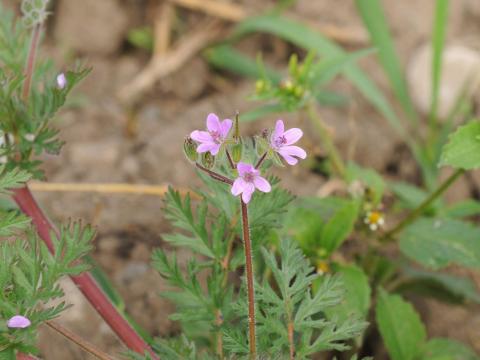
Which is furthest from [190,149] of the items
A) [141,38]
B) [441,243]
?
[141,38]

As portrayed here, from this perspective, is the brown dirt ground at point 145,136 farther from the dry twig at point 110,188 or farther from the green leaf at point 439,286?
the green leaf at point 439,286

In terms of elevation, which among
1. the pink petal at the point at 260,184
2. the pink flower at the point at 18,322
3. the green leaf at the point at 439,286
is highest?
the green leaf at the point at 439,286

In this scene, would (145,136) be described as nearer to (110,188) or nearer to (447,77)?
(110,188)

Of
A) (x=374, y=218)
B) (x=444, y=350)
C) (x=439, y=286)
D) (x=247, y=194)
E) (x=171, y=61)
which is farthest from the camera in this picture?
(x=171, y=61)

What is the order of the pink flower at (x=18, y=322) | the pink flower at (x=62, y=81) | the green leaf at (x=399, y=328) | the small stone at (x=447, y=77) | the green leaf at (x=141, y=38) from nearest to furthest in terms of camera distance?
1. the pink flower at (x=18, y=322)
2. the pink flower at (x=62, y=81)
3. the green leaf at (x=399, y=328)
4. the small stone at (x=447, y=77)
5. the green leaf at (x=141, y=38)

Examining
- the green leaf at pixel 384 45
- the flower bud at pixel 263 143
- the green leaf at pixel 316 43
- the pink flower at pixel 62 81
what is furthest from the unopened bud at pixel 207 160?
the green leaf at pixel 384 45

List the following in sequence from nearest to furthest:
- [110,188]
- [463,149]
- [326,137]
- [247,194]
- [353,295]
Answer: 1. [247,194]
2. [463,149]
3. [353,295]
4. [326,137]
5. [110,188]

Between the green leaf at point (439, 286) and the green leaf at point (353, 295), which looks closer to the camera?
the green leaf at point (353, 295)
